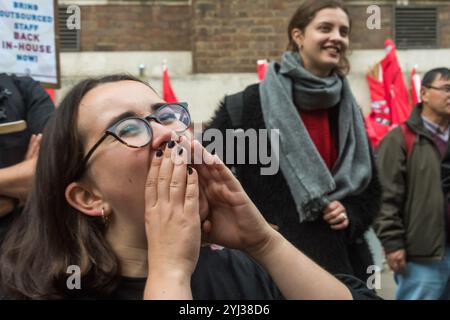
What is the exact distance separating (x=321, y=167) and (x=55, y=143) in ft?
5.70

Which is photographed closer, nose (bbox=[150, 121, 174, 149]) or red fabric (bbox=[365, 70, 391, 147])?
nose (bbox=[150, 121, 174, 149])

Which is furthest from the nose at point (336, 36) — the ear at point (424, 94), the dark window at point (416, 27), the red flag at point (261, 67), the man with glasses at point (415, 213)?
the dark window at point (416, 27)

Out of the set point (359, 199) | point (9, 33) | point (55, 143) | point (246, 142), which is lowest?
point (359, 199)

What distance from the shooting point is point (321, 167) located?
3254 mm

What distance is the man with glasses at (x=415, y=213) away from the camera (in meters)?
4.30

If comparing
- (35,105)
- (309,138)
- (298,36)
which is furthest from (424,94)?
(35,105)

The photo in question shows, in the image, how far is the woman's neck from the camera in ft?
5.51

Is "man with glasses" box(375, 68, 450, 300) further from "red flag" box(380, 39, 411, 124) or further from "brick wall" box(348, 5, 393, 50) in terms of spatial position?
"brick wall" box(348, 5, 393, 50)

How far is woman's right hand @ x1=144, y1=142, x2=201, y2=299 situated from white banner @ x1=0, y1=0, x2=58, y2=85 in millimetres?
2433

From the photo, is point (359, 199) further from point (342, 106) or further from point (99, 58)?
point (99, 58)

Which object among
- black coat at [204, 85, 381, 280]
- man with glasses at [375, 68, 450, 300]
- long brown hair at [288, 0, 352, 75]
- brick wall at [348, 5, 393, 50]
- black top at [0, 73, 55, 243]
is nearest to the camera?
black top at [0, 73, 55, 243]

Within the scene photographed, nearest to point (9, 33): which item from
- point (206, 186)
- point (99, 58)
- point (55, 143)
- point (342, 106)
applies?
point (342, 106)

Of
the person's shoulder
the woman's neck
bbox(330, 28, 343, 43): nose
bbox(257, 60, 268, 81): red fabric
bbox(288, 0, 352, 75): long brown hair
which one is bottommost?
the person's shoulder

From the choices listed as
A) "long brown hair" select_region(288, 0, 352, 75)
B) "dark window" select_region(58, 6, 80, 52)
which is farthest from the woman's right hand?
"dark window" select_region(58, 6, 80, 52)
